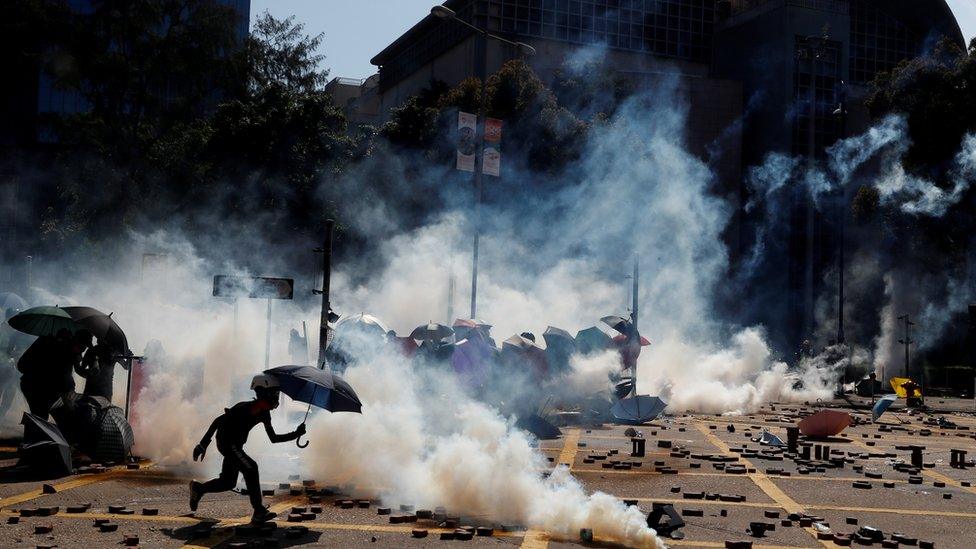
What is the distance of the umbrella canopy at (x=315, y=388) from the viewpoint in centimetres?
1102

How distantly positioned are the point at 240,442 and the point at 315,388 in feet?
3.19

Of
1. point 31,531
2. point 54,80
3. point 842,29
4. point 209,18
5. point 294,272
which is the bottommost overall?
point 31,531

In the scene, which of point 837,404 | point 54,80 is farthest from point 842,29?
point 54,80

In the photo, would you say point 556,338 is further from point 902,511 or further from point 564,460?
point 902,511

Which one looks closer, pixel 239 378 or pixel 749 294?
pixel 239 378

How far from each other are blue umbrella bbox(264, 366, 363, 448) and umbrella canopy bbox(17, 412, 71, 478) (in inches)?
140

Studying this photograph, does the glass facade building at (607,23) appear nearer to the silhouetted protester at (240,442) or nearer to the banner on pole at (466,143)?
the banner on pole at (466,143)

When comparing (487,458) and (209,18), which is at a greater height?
(209,18)

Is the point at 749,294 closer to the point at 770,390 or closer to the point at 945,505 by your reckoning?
the point at 770,390

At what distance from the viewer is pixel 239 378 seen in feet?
63.5

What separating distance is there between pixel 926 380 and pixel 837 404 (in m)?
10.3

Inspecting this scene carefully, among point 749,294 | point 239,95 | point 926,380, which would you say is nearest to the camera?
point 926,380

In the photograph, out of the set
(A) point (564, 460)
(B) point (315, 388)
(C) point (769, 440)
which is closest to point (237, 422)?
(B) point (315, 388)

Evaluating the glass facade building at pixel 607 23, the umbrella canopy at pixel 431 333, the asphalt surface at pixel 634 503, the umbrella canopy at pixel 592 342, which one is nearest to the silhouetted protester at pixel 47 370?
the asphalt surface at pixel 634 503
